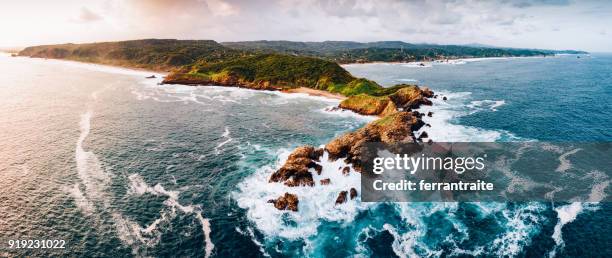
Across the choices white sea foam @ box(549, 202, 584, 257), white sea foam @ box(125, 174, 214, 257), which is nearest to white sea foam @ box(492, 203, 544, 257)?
white sea foam @ box(549, 202, 584, 257)

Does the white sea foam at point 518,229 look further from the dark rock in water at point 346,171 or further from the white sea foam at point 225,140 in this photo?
the white sea foam at point 225,140

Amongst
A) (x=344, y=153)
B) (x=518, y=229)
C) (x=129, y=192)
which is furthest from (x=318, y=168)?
(x=129, y=192)

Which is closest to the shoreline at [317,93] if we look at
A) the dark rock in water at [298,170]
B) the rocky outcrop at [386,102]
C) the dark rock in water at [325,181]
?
the rocky outcrop at [386,102]

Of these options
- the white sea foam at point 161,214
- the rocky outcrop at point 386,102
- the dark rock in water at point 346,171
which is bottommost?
the white sea foam at point 161,214

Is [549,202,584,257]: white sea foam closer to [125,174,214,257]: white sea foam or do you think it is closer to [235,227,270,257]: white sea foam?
[235,227,270,257]: white sea foam

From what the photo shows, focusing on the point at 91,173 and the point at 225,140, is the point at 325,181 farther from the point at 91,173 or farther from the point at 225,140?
the point at 91,173

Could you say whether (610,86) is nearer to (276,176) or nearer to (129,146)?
(276,176)
